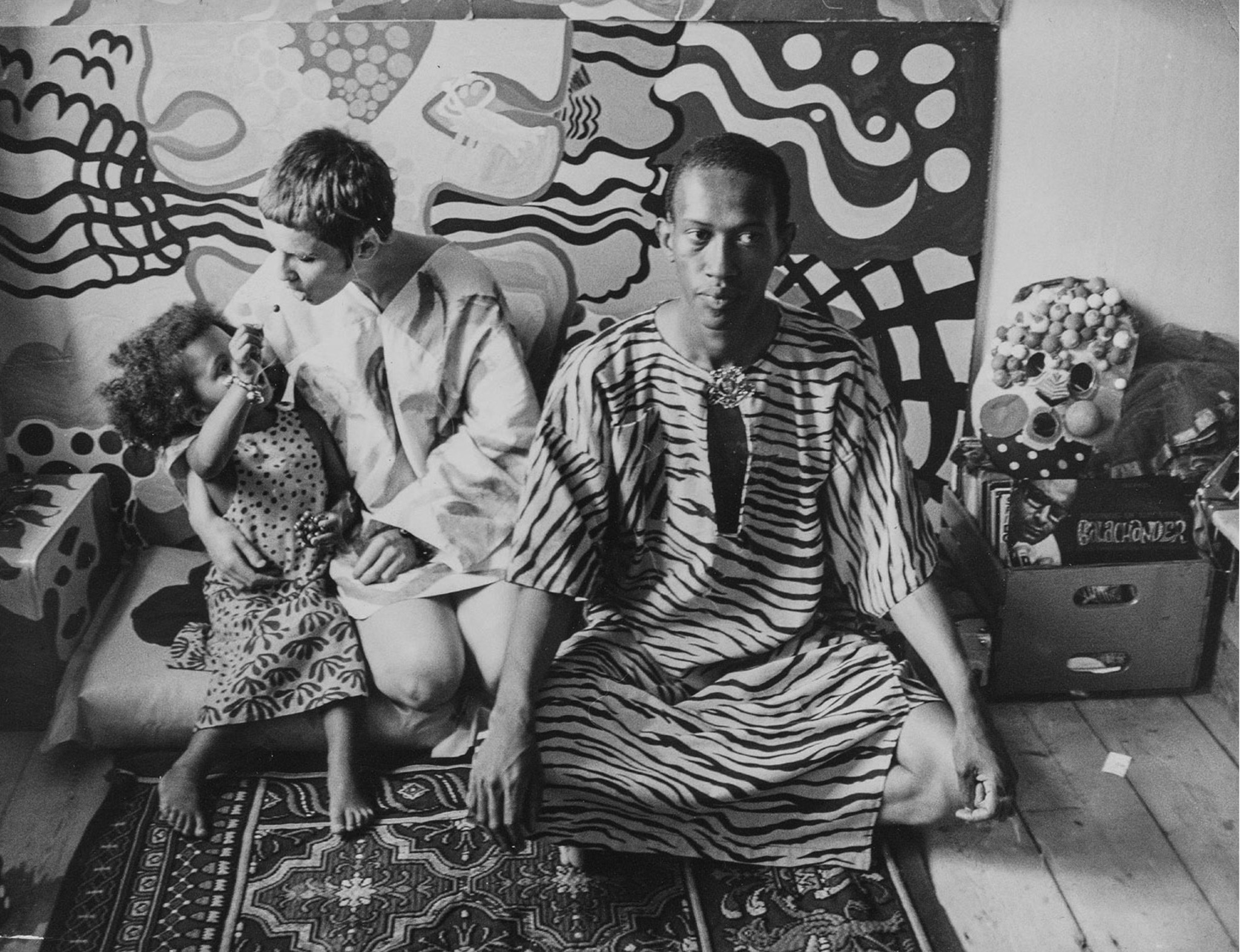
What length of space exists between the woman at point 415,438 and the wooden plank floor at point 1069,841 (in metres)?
0.50

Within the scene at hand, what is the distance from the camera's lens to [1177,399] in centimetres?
221

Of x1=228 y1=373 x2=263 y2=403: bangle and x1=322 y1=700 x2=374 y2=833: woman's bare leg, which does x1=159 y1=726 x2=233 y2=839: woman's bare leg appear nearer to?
x1=322 y1=700 x2=374 y2=833: woman's bare leg

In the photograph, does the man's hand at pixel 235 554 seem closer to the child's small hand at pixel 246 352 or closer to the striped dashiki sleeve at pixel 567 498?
the child's small hand at pixel 246 352

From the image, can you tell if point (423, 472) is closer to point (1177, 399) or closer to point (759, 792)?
point (759, 792)

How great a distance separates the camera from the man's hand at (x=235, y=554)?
2.07 m

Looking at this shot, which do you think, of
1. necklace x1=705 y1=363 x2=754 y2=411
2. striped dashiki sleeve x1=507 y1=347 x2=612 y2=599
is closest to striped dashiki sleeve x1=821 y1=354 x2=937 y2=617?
necklace x1=705 y1=363 x2=754 y2=411

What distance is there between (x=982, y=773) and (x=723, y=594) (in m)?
0.45

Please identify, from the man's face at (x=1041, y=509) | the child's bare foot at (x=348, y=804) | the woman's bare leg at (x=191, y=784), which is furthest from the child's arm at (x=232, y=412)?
the man's face at (x=1041, y=509)

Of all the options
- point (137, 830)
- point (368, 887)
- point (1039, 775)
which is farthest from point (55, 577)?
point (1039, 775)

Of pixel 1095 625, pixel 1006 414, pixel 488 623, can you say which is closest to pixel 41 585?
pixel 488 623

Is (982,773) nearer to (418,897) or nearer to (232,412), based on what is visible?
(418,897)

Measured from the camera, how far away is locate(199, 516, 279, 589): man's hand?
207 centimetres

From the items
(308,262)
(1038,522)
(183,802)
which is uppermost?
(308,262)

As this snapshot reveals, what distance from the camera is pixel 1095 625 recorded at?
2.20m
